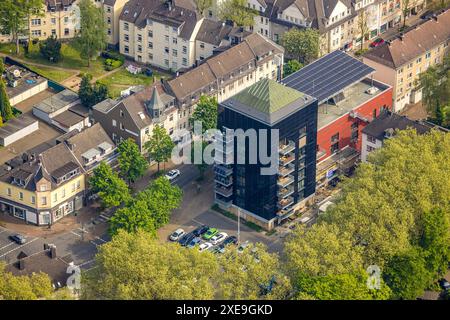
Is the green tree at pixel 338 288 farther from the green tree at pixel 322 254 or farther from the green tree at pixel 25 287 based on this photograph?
the green tree at pixel 25 287

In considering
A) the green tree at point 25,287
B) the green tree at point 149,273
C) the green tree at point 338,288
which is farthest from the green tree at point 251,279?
the green tree at point 25,287

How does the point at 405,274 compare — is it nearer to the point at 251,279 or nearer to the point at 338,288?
the point at 338,288

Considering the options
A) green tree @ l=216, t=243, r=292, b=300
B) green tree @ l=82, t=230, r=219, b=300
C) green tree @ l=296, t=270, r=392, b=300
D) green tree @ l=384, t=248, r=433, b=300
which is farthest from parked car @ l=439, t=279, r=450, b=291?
green tree @ l=82, t=230, r=219, b=300

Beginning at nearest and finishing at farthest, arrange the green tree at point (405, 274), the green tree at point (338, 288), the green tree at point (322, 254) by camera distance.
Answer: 1. the green tree at point (338, 288)
2. the green tree at point (322, 254)
3. the green tree at point (405, 274)

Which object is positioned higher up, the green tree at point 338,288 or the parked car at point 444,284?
the green tree at point 338,288

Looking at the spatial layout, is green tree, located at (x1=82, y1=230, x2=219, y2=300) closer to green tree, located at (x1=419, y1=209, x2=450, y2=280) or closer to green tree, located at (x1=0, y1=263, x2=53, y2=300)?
green tree, located at (x1=0, y1=263, x2=53, y2=300)
